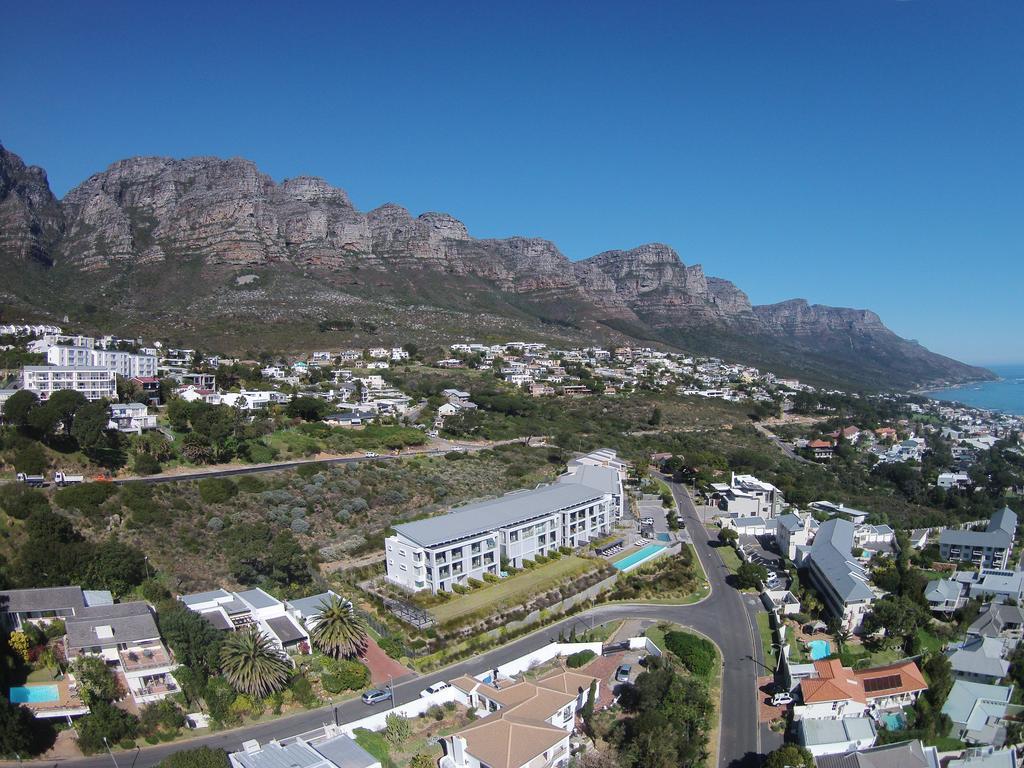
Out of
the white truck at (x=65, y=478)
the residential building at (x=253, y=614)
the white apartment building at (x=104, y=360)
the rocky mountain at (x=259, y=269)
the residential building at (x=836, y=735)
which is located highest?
the rocky mountain at (x=259, y=269)

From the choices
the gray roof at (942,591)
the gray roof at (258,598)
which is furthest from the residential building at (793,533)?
the gray roof at (258,598)

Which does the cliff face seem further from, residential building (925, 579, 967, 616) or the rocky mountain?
residential building (925, 579, 967, 616)

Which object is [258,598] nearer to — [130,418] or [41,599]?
[41,599]

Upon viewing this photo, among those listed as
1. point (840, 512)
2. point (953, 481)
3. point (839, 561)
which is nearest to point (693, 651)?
point (839, 561)

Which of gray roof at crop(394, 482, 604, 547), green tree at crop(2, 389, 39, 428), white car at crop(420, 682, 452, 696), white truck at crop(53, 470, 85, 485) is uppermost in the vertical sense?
green tree at crop(2, 389, 39, 428)

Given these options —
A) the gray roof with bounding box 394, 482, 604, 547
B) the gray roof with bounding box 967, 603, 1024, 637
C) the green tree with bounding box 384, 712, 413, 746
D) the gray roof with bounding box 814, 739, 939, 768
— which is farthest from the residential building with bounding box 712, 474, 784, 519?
the green tree with bounding box 384, 712, 413, 746

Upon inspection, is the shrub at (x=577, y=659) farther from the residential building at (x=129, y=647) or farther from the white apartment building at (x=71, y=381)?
the white apartment building at (x=71, y=381)
